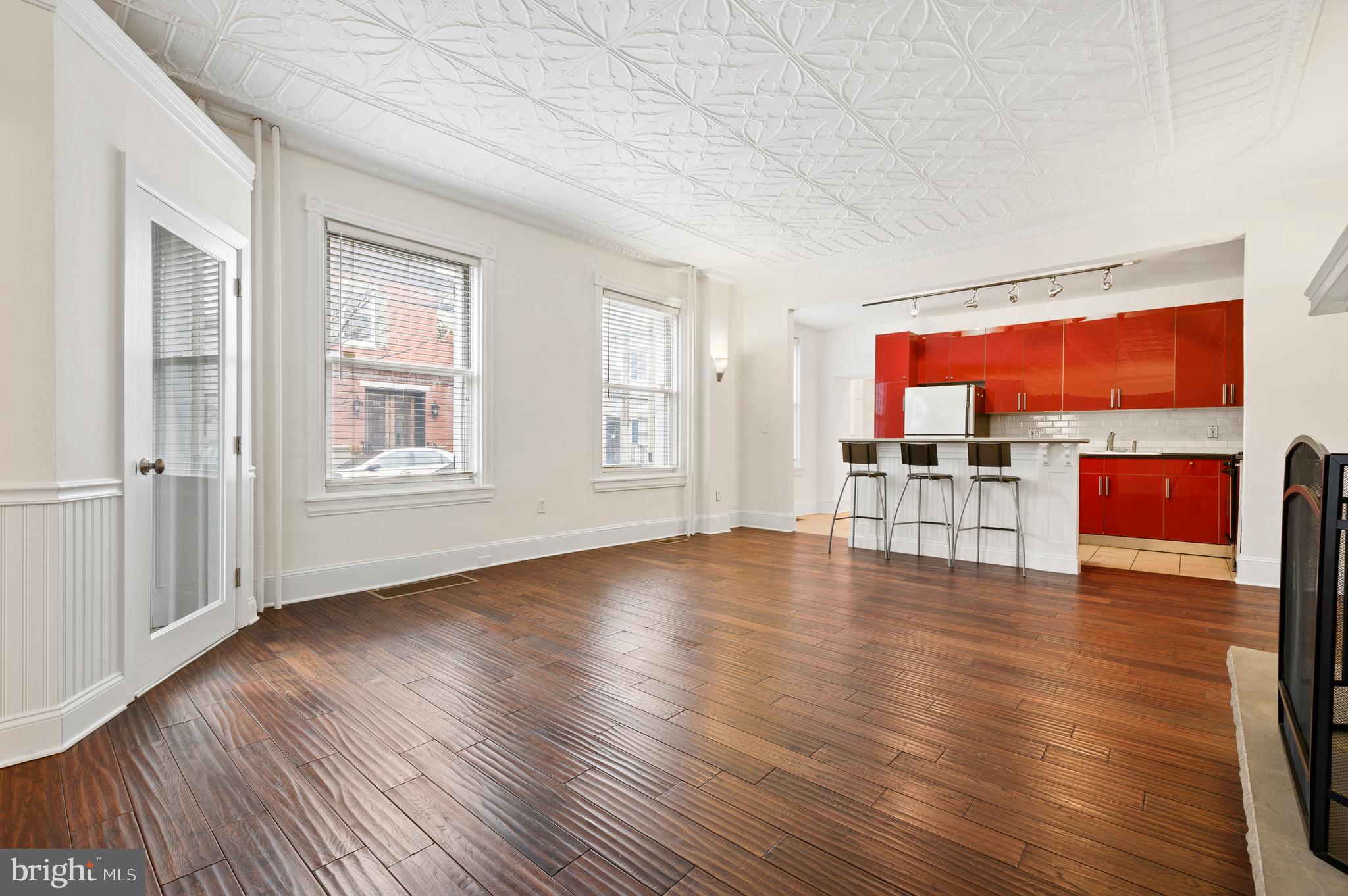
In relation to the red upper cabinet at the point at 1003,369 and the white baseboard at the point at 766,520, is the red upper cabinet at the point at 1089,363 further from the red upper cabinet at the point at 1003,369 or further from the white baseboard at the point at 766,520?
the white baseboard at the point at 766,520

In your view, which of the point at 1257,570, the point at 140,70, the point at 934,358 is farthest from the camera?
the point at 934,358

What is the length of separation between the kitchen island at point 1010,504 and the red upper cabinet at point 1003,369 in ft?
7.65

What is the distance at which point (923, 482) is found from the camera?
18.5ft

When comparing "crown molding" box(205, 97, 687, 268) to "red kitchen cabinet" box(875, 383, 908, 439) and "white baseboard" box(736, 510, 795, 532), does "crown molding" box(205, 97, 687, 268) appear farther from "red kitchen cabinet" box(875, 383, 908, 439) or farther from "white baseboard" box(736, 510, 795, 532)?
"red kitchen cabinet" box(875, 383, 908, 439)

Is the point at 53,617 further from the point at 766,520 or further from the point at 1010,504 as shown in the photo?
the point at 766,520

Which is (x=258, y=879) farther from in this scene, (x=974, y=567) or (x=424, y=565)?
(x=974, y=567)

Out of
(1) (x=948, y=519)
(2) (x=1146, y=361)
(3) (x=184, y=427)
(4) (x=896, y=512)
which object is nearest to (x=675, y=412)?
(4) (x=896, y=512)

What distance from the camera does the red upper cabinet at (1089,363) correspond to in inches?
259

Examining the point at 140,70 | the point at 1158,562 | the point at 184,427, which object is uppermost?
the point at 140,70

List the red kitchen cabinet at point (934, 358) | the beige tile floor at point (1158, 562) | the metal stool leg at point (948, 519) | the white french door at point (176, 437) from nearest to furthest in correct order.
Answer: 1. the white french door at point (176, 437)
2. the beige tile floor at point (1158, 562)
3. the metal stool leg at point (948, 519)
4. the red kitchen cabinet at point (934, 358)

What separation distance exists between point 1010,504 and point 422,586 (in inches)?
189

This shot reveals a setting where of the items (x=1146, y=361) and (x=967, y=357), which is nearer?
(x=1146, y=361)

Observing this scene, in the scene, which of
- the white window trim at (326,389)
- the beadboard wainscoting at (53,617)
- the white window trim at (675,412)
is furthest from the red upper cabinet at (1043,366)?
the beadboard wainscoting at (53,617)

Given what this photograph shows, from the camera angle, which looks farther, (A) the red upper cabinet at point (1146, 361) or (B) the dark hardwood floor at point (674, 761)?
(A) the red upper cabinet at point (1146, 361)
